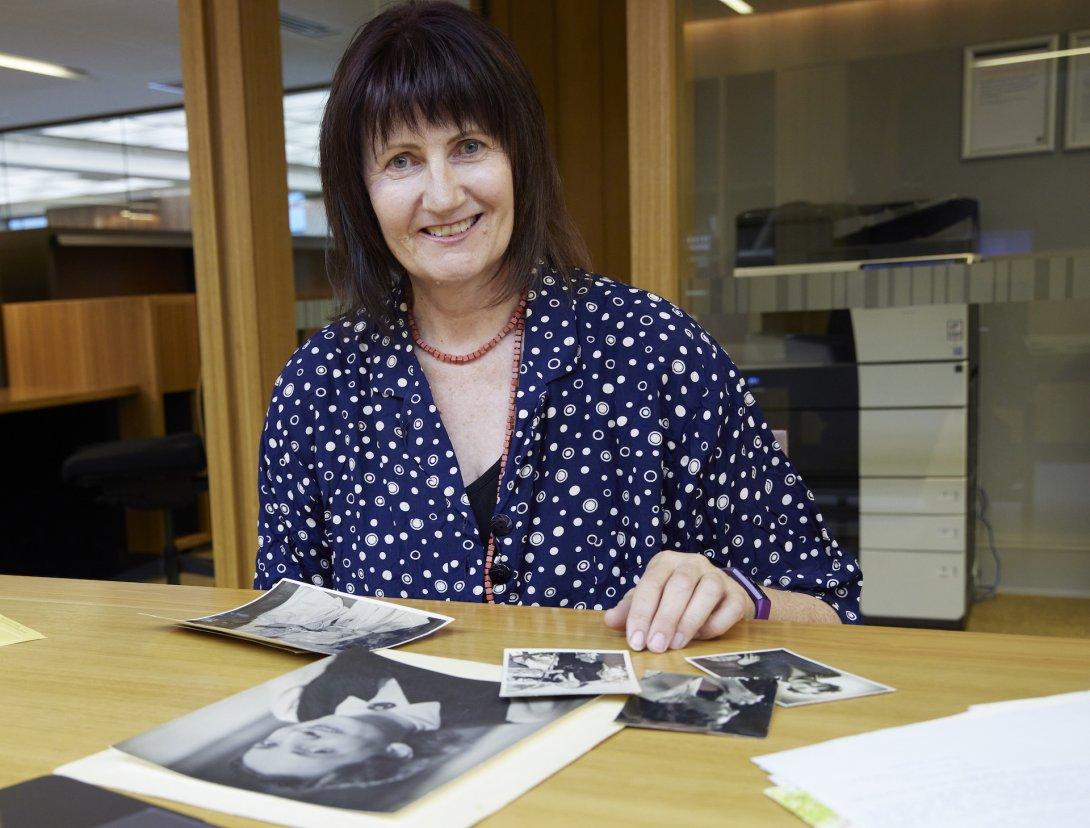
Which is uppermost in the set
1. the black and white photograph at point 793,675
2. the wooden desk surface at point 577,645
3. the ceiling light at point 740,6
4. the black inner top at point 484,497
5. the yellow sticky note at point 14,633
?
the ceiling light at point 740,6

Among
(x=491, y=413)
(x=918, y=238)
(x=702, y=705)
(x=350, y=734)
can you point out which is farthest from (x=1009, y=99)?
(x=350, y=734)

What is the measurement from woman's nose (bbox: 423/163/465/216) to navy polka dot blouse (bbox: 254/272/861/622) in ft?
0.56

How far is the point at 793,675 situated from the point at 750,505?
46cm

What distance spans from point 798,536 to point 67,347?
168 inches

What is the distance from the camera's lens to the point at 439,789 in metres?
0.54

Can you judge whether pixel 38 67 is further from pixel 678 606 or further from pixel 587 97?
pixel 678 606

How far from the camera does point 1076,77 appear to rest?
6.13 ft

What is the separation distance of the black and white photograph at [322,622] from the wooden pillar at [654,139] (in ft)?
4.29

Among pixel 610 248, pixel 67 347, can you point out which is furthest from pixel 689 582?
pixel 67 347

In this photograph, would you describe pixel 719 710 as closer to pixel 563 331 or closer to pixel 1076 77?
pixel 563 331

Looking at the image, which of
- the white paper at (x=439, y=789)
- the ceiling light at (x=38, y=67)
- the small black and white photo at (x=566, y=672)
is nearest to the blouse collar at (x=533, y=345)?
the small black and white photo at (x=566, y=672)

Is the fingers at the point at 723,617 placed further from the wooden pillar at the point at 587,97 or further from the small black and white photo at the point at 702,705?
the wooden pillar at the point at 587,97

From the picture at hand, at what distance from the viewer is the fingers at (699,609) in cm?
78

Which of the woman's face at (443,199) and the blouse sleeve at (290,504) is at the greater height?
the woman's face at (443,199)
